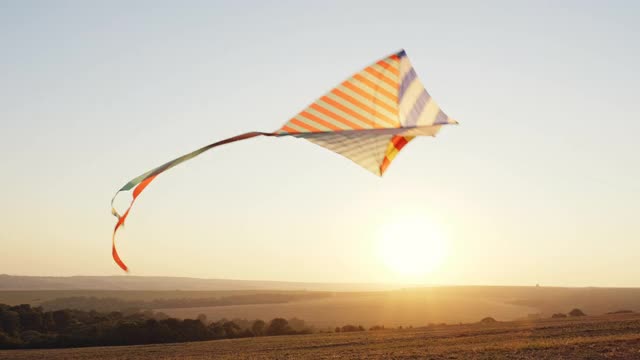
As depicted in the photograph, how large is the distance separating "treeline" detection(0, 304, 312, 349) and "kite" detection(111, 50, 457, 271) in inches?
1969

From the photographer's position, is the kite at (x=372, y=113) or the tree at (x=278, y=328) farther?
the tree at (x=278, y=328)

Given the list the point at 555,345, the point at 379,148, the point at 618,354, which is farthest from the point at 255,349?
the point at 379,148

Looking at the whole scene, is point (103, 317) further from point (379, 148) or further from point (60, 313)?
point (379, 148)

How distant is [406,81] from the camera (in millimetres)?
7312

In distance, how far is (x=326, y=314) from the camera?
391ft

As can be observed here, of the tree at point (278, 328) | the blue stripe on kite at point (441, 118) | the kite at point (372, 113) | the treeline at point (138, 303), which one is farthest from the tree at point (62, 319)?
the treeline at point (138, 303)

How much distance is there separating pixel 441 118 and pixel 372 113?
0.85 m

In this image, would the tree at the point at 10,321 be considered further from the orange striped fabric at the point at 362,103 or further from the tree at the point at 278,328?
the orange striped fabric at the point at 362,103

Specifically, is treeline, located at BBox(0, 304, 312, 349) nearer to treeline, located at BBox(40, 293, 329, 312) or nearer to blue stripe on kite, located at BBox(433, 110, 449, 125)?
blue stripe on kite, located at BBox(433, 110, 449, 125)

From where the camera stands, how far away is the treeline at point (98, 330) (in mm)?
53062

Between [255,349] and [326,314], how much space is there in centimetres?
8156

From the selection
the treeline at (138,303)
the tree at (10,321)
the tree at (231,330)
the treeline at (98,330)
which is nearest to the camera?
the treeline at (98,330)

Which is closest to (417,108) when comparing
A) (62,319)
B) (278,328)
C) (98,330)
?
(98,330)

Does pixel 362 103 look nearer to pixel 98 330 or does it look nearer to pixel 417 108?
pixel 417 108
